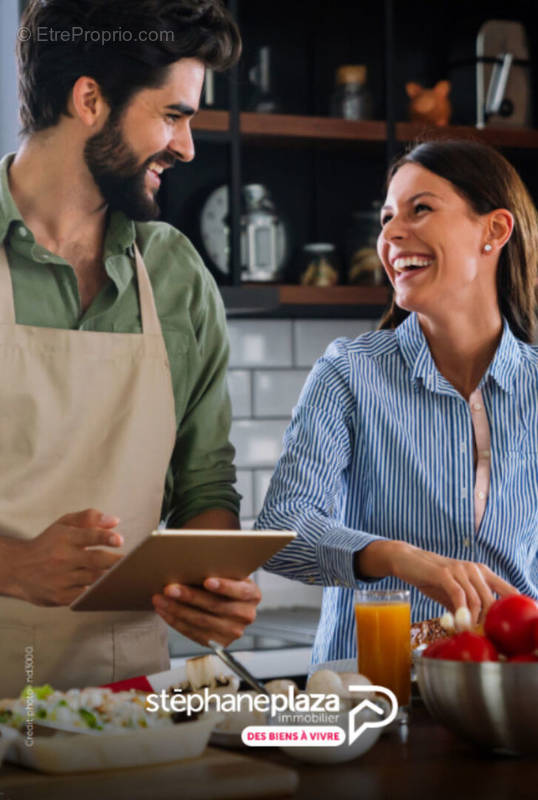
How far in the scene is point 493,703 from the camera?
1043 mm

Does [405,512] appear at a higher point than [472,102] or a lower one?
lower

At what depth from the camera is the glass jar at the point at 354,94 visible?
317cm

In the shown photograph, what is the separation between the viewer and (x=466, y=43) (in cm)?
342

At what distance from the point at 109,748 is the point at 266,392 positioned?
7.87 feet

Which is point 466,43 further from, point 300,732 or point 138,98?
point 300,732

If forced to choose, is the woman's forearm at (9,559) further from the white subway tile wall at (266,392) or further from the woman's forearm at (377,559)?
the white subway tile wall at (266,392)

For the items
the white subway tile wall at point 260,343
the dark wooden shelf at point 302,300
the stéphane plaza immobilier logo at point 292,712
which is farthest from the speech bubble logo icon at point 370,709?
the white subway tile wall at point 260,343

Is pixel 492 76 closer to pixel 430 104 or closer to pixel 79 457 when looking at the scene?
pixel 430 104

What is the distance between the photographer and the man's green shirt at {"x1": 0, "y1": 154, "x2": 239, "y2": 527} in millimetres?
1675

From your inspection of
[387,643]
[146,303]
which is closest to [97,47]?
[146,303]

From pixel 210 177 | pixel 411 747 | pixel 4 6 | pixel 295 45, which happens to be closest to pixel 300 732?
pixel 411 747

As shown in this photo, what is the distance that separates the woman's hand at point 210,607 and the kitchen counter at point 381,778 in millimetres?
300

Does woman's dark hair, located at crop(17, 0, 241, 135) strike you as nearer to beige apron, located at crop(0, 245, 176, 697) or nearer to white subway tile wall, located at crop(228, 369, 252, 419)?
beige apron, located at crop(0, 245, 176, 697)

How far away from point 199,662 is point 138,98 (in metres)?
0.95
